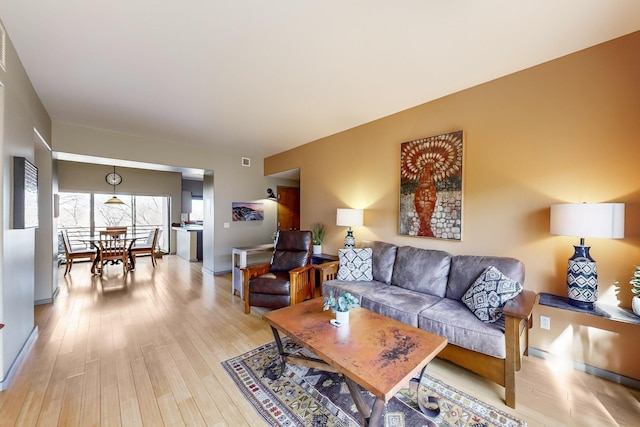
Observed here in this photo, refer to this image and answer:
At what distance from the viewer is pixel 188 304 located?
144 inches

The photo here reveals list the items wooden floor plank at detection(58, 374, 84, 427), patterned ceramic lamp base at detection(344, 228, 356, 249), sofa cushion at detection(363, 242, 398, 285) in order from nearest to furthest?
wooden floor plank at detection(58, 374, 84, 427) < sofa cushion at detection(363, 242, 398, 285) < patterned ceramic lamp base at detection(344, 228, 356, 249)

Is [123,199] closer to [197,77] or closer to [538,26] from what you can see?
[197,77]

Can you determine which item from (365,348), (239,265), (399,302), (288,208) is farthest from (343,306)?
(288,208)

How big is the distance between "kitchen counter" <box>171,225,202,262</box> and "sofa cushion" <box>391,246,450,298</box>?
5.72 m

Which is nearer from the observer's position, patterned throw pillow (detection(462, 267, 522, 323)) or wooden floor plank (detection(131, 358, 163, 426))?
wooden floor plank (detection(131, 358, 163, 426))

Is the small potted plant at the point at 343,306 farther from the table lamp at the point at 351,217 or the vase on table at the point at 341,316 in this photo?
the table lamp at the point at 351,217

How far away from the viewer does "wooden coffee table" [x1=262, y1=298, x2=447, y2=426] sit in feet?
4.48

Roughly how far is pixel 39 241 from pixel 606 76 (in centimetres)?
660

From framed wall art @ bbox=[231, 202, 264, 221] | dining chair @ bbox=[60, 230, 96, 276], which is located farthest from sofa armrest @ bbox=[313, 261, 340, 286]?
dining chair @ bbox=[60, 230, 96, 276]

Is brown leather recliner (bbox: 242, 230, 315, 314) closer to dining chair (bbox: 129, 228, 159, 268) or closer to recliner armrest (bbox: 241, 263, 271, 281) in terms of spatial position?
recliner armrest (bbox: 241, 263, 271, 281)

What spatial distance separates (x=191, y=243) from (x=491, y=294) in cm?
679

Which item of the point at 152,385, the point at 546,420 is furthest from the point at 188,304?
the point at 546,420

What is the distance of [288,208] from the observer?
21.3ft

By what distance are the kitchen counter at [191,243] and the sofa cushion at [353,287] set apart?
5040 millimetres
